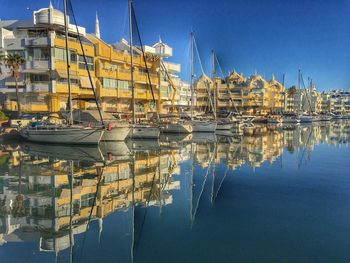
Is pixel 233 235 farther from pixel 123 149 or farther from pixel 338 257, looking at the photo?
pixel 123 149

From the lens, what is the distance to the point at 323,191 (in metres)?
17.2

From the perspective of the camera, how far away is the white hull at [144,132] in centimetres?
4028

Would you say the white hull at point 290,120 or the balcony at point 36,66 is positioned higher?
the balcony at point 36,66

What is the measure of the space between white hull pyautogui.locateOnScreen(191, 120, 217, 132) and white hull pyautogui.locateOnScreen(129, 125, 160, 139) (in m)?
14.2

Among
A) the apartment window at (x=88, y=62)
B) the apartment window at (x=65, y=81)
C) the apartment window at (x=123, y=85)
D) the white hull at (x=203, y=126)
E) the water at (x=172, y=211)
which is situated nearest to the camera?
the water at (x=172, y=211)

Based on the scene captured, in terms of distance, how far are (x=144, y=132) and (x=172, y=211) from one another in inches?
1060

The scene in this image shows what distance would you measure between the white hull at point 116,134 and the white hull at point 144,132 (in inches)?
145

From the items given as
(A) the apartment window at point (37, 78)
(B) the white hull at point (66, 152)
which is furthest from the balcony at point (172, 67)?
(B) the white hull at point (66, 152)

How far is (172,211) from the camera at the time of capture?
14.1 meters

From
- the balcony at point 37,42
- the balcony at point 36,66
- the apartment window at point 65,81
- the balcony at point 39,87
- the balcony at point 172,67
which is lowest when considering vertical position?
the balcony at point 39,87

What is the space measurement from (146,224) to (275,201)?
231 inches

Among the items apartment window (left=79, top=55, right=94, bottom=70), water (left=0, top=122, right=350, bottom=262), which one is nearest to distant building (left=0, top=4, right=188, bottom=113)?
apartment window (left=79, top=55, right=94, bottom=70)

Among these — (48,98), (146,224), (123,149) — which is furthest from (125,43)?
(146,224)

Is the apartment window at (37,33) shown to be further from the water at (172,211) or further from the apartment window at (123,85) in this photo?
the water at (172,211)
